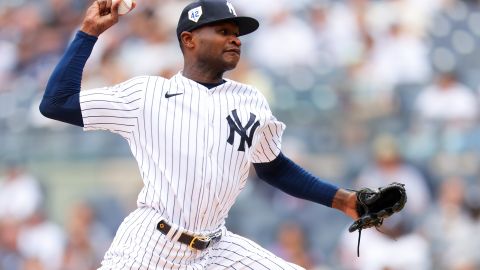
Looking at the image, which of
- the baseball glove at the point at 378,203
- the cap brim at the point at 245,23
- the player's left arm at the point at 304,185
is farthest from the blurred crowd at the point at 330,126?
the cap brim at the point at 245,23

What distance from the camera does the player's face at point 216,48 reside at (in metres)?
4.38

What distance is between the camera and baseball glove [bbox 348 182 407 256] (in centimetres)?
433

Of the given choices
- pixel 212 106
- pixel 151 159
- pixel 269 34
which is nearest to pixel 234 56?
pixel 212 106

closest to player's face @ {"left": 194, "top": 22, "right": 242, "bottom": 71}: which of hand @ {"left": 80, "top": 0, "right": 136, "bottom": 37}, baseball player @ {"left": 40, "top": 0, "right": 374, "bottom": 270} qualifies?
baseball player @ {"left": 40, "top": 0, "right": 374, "bottom": 270}

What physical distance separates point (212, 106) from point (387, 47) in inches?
214

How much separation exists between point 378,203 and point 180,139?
3.02 ft

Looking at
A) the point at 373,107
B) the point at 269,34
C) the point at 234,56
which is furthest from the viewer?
the point at 269,34

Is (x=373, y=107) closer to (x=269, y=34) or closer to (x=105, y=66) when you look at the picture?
(x=269, y=34)

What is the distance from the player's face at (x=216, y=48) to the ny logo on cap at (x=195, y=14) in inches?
2.0

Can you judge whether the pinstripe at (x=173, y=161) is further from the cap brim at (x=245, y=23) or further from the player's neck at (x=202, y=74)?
the cap brim at (x=245, y=23)

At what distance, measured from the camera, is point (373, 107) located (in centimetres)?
855

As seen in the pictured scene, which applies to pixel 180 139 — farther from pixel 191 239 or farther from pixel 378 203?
pixel 378 203

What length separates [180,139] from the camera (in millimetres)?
4184

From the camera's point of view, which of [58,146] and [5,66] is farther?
[5,66]
